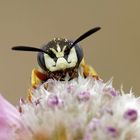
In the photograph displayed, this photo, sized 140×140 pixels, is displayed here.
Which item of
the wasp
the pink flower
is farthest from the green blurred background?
the pink flower

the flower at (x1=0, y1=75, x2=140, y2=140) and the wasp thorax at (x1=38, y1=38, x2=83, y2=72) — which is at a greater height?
the wasp thorax at (x1=38, y1=38, x2=83, y2=72)

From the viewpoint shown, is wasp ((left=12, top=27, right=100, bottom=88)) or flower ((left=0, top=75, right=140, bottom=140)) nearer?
flower ((left=0, top=75, right=140, bottom=140))

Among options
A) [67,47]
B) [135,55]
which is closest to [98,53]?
[135,55]

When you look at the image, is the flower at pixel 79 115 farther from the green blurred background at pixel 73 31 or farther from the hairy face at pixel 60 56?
the green blurred background at pixel 73 31

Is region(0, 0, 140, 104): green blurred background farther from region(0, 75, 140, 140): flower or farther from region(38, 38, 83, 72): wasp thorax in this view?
region(0, 75, 140, 140): flower

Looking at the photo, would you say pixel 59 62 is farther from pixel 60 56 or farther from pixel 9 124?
pixel 9 124

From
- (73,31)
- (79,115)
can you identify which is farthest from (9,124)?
(73,31)
